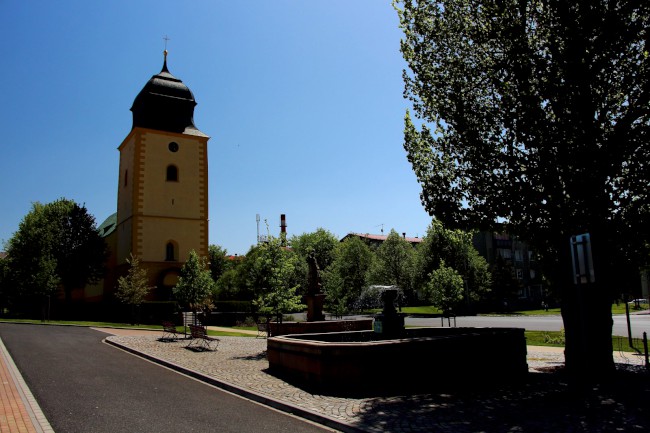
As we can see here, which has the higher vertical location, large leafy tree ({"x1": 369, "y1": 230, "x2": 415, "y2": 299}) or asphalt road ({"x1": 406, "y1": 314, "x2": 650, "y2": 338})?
large leafy tree ({"x1": 369, "y1": 230, "x2": 415, "y2": 299})

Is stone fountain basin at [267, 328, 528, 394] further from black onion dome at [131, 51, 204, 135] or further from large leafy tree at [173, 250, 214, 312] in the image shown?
black onion dome at [131, 51, 204, 135]

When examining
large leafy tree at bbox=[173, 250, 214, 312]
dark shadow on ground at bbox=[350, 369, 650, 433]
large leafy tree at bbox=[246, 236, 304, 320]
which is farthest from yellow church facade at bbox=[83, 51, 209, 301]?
dark shadow on ground at bbox=[350, 369, 650, 433]

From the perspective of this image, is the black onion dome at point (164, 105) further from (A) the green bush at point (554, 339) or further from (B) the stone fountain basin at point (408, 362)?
(B) the stone fountain basin at point (408, 362)

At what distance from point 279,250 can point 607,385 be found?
1264 centimetres

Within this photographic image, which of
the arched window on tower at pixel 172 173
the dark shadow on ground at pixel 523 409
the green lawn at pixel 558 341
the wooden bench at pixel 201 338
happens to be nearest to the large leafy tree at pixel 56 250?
the arched window on tower at pixel 172 173

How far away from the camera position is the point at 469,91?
43.5 ft

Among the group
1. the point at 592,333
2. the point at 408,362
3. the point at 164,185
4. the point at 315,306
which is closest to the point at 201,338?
the point at 315,306

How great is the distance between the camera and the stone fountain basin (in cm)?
1036

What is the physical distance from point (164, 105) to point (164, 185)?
663cm

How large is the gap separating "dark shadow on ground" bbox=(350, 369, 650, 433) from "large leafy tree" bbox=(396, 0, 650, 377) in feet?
4.08

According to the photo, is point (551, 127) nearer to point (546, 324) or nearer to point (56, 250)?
point (546, 324)

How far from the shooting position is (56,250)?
47.0 meters

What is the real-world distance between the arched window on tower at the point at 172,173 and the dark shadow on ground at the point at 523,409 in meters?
36.0

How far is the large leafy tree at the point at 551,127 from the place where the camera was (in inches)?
441
